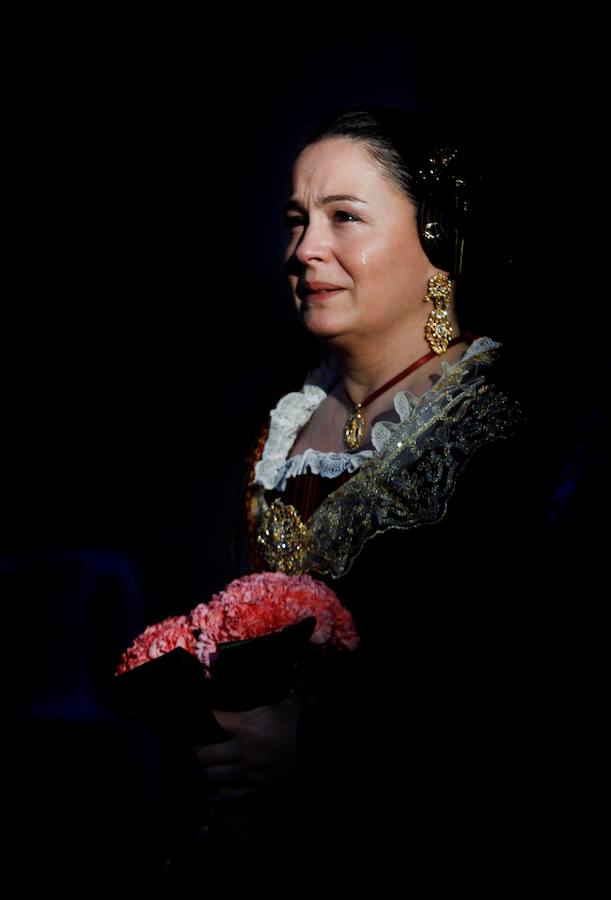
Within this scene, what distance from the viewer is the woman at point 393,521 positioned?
4.62 feet

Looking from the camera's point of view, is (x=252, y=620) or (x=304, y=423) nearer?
(x=252, y=620)

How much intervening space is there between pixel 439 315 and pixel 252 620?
916 millimetres

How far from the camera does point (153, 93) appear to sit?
2.51m

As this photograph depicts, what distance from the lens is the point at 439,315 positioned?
1.83 meters

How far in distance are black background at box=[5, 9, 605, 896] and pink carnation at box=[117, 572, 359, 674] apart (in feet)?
3.48

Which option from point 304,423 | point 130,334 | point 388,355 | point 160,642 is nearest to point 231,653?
point 160,642

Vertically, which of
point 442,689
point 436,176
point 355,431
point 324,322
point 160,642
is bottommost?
point 442,689

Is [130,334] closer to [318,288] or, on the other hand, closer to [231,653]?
[318,288]

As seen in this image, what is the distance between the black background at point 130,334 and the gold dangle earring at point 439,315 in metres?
0.69

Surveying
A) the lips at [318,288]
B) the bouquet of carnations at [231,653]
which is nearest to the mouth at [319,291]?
the lips at [318,288]

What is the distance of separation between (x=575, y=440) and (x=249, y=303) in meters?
1.44

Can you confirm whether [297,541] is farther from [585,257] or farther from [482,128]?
[482,128]

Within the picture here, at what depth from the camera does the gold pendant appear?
1.88 metres

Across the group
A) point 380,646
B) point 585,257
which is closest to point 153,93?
point 585,257
